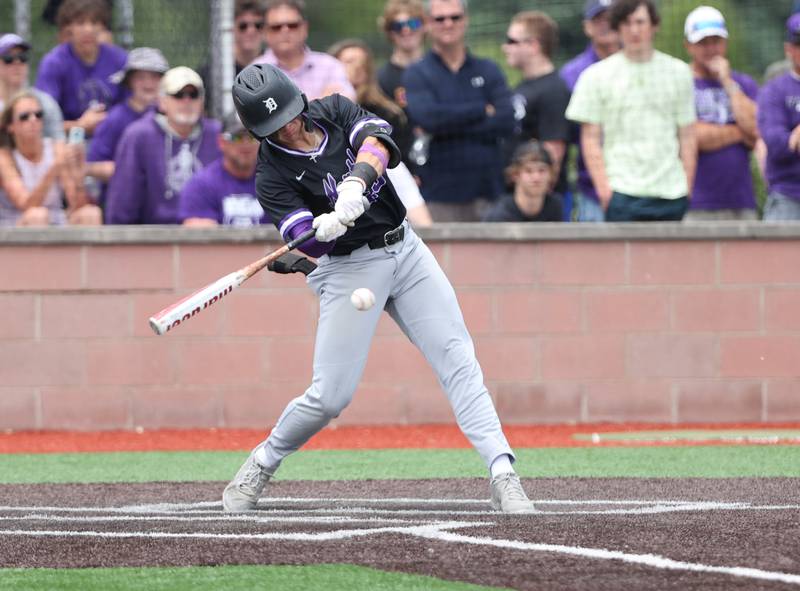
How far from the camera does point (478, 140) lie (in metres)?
10.6

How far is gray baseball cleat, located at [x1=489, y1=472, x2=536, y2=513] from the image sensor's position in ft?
20.0

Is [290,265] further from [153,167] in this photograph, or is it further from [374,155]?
[153,167]

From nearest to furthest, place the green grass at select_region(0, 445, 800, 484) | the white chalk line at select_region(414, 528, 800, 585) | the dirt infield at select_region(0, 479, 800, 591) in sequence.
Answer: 1. the white chalk line at select_region(414, 528, 800, 585)
2. the dirt infield at select_region(0, 479, 800, 591)
3. the green grass at select_region(0, 445, 800, 484)

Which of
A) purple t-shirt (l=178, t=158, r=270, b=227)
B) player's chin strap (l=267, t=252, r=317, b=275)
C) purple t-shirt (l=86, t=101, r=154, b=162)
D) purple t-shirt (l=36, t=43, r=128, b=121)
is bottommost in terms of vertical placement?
player's chin strap (l=267, t=252, r=317, b=275)

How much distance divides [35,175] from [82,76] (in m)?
0.91

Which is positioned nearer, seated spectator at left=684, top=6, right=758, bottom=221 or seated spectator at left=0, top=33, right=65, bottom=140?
seated spectator at left=684, top=6, right=758, bottom=221

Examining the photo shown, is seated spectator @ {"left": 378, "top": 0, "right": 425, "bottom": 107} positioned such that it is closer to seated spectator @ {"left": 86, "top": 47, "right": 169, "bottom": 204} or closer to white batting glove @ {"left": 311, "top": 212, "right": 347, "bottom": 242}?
seated spectator @ {"left": 86, "top": 47, "right": 169, "bottom": 204}

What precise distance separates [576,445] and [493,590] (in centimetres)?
537

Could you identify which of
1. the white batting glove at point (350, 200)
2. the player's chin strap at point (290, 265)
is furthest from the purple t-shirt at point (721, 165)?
the white batting glove at point (350, 200)

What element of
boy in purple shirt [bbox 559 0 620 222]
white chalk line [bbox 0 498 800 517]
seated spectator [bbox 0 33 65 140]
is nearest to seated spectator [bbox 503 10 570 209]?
boy in purple shirt [bbox 559 0 620 222]

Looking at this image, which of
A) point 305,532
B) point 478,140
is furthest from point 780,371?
point 305,532

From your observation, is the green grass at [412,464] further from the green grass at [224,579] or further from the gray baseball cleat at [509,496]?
the green grass at [224,579]

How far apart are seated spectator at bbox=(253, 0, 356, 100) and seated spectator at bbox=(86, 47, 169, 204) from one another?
0.87 meters

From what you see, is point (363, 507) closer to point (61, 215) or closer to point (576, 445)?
point (576, 445)
